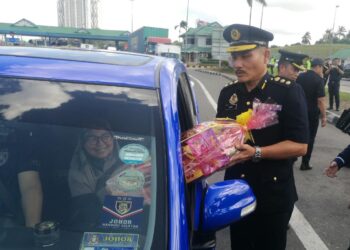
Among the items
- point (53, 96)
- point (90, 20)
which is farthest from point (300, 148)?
point (90, 20)

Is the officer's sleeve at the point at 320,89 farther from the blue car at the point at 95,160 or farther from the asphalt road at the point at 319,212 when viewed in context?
the blue car at the point at 95,160

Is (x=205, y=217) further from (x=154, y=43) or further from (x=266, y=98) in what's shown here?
(x=154, y=43)

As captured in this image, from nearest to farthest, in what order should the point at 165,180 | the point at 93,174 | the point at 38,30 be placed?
the point at 165,180 < the point at 93,174 < the point at 38,30

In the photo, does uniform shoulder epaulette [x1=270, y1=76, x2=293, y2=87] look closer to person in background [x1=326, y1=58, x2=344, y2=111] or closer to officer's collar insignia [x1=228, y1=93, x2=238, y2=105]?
officer's collar insignia [x1=228, y1=93, x2=238, y2=105]

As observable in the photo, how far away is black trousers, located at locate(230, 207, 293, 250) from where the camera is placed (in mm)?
2455

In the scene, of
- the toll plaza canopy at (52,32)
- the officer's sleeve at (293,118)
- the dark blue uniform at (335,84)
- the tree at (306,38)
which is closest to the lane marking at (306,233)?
the officer's sleeve at (293,118)

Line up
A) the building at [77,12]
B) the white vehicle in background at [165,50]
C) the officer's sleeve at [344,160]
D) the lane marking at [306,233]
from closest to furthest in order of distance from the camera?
the officer's sleeve at [344,160] → the lane marking at [306,233] → the white vehicle in background at [165,50] → the building at [77,12]

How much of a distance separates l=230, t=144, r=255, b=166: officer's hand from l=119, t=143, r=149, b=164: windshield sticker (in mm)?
515

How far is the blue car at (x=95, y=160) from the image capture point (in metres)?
1.58

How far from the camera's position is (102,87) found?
1788 millimetres

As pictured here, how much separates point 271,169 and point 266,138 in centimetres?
20

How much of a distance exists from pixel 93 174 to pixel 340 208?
12.8 ft

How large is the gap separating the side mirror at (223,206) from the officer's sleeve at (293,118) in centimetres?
62

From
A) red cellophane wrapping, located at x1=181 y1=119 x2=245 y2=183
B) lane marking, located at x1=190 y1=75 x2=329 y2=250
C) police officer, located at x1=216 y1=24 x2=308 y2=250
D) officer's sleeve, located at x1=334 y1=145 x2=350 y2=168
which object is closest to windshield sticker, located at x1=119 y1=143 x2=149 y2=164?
red cellophane wrapping, located at x1=181 y1=119 x2=245 y2=183
